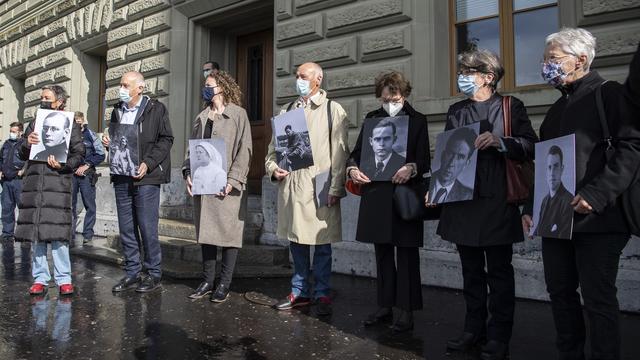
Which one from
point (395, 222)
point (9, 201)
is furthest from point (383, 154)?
point (9, 201)

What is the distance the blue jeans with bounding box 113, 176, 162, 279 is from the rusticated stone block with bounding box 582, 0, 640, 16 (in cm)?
415

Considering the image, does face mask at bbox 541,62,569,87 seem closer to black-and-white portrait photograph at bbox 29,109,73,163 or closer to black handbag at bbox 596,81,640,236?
black handbag at bbox 596,81,640,236

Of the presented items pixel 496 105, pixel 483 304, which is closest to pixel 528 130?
pixel 496 105

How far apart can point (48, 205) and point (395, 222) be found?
2.96m

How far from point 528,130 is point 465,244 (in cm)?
76

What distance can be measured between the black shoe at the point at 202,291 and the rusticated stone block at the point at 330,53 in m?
3.12

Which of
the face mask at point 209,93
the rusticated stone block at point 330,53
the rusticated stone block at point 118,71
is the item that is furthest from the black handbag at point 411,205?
the rusticated stone block at point 118,71

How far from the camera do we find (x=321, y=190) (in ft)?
12.9

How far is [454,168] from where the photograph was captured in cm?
308

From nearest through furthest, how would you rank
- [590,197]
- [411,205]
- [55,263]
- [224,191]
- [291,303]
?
[590,197] → [411,205] → [291,303] → [224,191] → [55,263]

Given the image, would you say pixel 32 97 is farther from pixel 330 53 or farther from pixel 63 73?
pixel 330 53

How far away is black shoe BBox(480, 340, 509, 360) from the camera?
9.36 ft

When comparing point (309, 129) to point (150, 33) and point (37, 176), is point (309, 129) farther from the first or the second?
point (150, 33)

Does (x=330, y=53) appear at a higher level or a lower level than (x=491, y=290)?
higher
